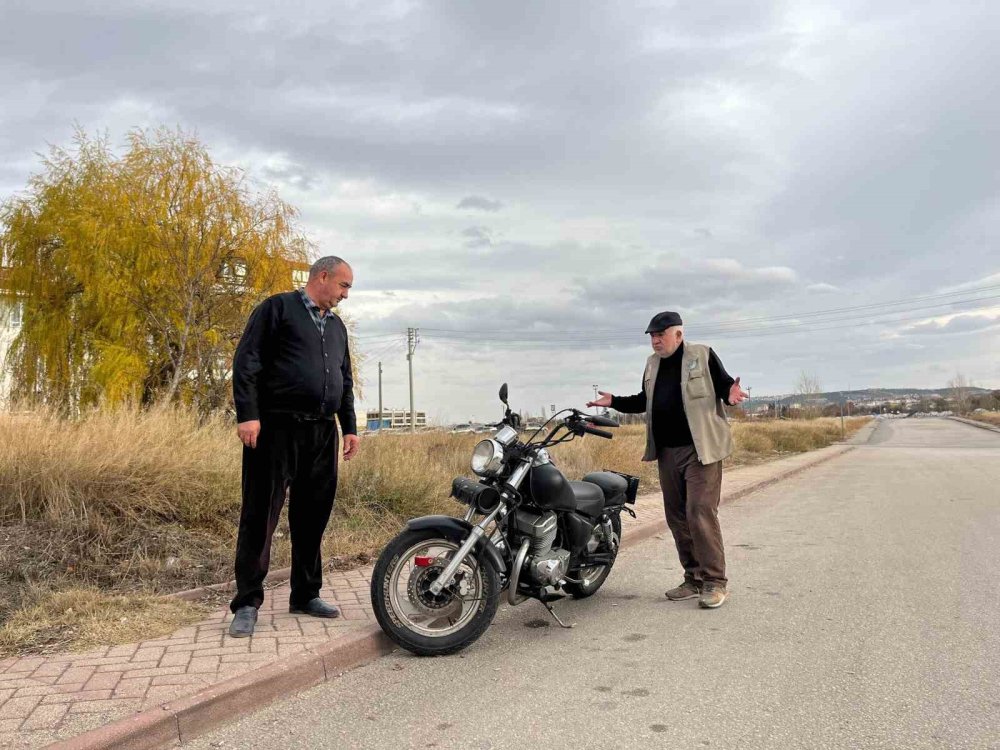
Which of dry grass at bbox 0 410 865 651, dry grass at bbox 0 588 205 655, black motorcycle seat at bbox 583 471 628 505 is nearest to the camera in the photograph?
dry grass at bbox 0 588 205 655

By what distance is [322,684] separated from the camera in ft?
13.5

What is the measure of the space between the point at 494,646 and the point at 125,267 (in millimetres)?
14068

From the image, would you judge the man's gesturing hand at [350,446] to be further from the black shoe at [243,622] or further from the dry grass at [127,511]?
the dry grass at [127,511]

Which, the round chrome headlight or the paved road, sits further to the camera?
the round chrome headlight

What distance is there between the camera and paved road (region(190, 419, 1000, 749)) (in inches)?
134

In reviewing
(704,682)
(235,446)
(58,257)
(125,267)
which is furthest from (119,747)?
(58,257)

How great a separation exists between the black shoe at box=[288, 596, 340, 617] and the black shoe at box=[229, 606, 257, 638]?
1.35 feet

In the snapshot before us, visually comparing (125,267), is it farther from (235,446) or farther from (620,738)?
(620,738)

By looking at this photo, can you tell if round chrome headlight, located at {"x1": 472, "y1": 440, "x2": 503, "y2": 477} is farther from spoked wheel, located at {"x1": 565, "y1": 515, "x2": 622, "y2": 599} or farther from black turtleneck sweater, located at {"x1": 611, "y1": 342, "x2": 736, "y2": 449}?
black turtleneck sweater, located at {"x1": 611, "y1": 342, "x2": 736, "y2": 449}

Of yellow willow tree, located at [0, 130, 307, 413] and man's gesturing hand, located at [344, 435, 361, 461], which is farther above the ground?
yellow willow tree, located at [0, 130, 307, 413]

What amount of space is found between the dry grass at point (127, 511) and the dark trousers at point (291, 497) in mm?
634

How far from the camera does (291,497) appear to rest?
5.05 meters

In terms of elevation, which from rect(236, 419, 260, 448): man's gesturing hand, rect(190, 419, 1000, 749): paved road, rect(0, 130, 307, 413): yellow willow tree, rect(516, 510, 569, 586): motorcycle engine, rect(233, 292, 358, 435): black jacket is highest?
rect(0, 130, 307, 413): yellow willow tree

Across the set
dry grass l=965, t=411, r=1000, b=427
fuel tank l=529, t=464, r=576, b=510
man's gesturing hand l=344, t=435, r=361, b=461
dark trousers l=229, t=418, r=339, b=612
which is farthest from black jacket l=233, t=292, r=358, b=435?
dry grass l=965, t=411, r=1000, b=427
